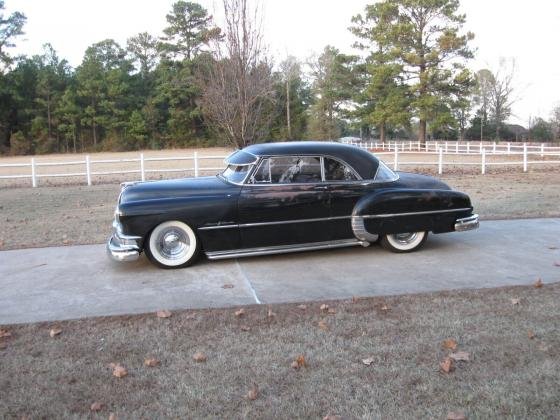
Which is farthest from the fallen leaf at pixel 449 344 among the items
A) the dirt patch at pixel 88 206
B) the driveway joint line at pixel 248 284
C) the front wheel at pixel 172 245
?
the dirt patch at pixel 88 206

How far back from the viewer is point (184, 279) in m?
5.91

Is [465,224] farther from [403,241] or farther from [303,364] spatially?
[303,364]

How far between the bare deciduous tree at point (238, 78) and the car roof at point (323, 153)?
24.5 feet

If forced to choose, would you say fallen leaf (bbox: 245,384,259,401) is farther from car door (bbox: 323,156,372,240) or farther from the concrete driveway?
car door (bbox: 323,156,372,240)

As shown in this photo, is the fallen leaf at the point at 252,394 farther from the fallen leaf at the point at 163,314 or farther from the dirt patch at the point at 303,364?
the fallen leaf at the point at 163,314

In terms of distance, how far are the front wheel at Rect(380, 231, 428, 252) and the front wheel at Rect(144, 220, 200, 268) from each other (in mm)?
2442

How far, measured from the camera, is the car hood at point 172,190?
6.31 m

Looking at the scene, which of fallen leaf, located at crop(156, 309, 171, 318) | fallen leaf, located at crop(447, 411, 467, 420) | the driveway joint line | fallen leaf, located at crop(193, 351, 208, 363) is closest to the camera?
fallen leaf, located at crop(447, 411, 467, 420)

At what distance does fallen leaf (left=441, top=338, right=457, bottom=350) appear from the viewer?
394 cm

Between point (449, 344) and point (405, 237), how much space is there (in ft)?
10.2

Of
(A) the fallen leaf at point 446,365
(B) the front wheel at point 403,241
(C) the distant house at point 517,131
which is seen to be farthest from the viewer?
(C) the distant house at point 517,131

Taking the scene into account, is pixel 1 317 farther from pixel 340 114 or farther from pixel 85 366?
pixel 340 114

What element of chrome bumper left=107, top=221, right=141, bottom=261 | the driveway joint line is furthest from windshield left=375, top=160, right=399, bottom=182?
chrome bumper left=107, top=221, right=141, bottom=261

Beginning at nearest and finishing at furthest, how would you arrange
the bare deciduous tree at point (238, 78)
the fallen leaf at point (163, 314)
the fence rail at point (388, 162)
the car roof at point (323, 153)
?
the fallen leaf at point (163, 314) < the car roof at point (323, 153) < the bare deciduous tree at point (238, 78) < the fence rail at point (388, 162)
